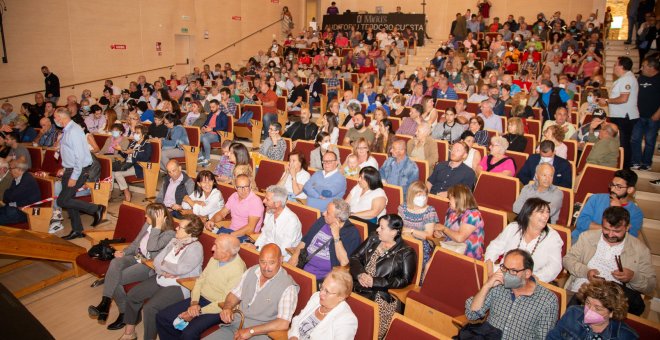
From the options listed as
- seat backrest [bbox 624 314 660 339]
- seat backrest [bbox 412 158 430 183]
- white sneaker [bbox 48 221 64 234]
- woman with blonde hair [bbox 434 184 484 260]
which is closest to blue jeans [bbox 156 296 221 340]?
woman with blonde hair [bbox 434 184 484 260]

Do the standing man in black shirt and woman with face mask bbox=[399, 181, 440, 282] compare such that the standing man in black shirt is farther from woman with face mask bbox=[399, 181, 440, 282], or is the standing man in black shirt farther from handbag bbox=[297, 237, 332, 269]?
woman with face mask bbox=[399, 181, 440, 282]

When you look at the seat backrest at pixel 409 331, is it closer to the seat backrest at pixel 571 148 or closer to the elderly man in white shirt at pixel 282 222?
the elderly man in white shirt at pixel 282 222

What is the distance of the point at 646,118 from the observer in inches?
238

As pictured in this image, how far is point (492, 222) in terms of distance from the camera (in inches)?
161

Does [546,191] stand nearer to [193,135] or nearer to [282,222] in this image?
[282,222]

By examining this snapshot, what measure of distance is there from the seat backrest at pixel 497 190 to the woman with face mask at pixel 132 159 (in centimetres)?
467

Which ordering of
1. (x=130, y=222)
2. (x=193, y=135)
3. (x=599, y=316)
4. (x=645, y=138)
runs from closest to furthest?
1. (x=599, y=316)
2. (x=130, y=222)
3. (x=645, y=138)
4. (x=193, y=135)

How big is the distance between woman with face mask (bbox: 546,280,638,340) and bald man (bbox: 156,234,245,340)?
2296 millimetres

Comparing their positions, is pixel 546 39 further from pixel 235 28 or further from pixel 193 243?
pixel 193 243

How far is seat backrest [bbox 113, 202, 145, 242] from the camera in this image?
4555mm

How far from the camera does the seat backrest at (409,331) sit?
247cm

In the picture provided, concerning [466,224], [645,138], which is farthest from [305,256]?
[645,138]

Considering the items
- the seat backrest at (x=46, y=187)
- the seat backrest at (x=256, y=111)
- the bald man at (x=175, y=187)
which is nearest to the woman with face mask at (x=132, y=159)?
the seat backrest at (x=46, y=187)

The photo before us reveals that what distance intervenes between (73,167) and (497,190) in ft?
16.4
